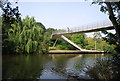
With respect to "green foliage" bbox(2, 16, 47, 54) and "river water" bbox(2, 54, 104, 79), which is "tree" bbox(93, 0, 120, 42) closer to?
"river water" bbox(2, 54, 104, 79)

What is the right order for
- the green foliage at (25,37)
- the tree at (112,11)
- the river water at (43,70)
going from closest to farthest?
the tree at (112,11) < the river water at (43,70) < the green foliage at (25,37)

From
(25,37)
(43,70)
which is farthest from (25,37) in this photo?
(43,70)

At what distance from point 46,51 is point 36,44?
2162mm

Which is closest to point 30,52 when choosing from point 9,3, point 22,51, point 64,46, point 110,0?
point 22,51

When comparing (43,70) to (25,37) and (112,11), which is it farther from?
(25,37)

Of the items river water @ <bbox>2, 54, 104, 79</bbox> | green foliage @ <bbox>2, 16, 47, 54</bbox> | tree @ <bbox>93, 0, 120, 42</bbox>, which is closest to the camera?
tree @ <bbox>93, 0, 120, 42</bbox>

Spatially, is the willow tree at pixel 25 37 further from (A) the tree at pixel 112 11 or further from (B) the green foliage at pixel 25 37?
(A) the tree at pixel 112 11

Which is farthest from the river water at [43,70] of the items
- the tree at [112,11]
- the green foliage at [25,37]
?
the green foliage at [25,37]

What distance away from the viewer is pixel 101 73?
294 cm

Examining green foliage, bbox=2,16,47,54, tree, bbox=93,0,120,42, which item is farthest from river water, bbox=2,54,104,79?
green foliage, bbox=2,16,47,54

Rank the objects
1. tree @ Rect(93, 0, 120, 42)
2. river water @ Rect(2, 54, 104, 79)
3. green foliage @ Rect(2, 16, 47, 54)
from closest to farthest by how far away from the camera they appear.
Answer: tree @ Rect(93, 0, 120, 42), river water @ Rect(2, 54, 104, 79), green foliage @ Rect(2, 16, 47, 54)

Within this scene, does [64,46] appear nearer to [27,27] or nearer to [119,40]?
[27,27]

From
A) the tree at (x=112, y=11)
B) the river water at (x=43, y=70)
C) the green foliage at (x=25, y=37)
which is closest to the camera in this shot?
the tree at (x=112, y=11)

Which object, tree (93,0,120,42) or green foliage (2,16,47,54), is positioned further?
green foliage (2,16,47,54)
